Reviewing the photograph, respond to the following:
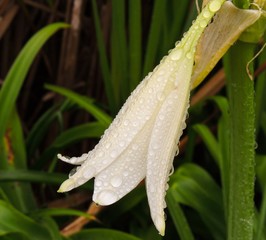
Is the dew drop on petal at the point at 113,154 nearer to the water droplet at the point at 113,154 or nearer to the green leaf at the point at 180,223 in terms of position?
the water droplet at the point at 113,154

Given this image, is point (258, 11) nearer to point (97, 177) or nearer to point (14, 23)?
point (97, 177)

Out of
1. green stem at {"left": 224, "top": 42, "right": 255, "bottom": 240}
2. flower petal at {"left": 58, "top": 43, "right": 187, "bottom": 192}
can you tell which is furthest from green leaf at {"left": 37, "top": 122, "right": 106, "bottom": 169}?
flower petal at {"left": 58, "top": 43, "right": 187, "bottom": 192}

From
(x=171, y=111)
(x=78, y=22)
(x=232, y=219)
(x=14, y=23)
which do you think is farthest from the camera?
(x=14, y=23)

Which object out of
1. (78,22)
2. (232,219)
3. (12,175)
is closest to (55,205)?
(12,175)

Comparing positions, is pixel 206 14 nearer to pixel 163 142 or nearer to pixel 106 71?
pixel 163 142

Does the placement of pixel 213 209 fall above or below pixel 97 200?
below

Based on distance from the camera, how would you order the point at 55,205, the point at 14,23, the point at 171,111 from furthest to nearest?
the point at 14,23 < the point at 55,205 < the point at 171,111
